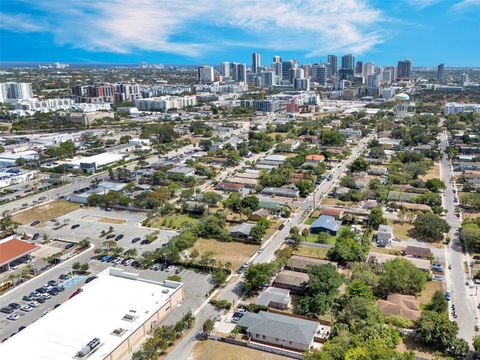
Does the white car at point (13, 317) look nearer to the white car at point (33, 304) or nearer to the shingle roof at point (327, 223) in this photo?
the white car at point (33, 304)

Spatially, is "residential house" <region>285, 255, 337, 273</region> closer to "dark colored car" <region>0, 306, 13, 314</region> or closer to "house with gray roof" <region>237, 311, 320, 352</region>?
"house with gray roof" <region>237, 311, 320, 352</region>

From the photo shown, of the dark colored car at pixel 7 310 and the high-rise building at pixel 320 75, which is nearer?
the dark colored car at pixel 7 310

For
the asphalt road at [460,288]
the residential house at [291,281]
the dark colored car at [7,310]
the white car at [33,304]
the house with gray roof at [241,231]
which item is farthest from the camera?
the house with gray roof at [241,231]

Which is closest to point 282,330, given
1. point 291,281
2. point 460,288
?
point 291,281

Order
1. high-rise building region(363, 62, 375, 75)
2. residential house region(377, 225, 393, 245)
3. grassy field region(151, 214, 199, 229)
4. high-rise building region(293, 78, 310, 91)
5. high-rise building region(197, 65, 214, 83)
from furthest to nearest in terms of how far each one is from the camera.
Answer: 1. high-rise building region(363, 62, 375, 75)
2. high-rise building region(197, 65, 214, 83)
3. high-rise building region(293, 78, 310, 91)
4. grassy field region(151, 214, 199, 229)
5. residential house region(377, 225, 393, 245)

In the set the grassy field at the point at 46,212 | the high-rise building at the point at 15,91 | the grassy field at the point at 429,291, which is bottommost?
the grassy field at the point at 429,291

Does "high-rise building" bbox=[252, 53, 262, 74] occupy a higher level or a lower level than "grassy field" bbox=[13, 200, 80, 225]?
higher

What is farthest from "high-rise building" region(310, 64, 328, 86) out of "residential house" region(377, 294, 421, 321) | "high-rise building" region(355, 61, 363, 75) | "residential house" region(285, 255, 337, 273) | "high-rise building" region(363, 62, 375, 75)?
"residential house" region(377, 294, 421, 321)

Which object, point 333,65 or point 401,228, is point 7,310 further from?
point 333,65

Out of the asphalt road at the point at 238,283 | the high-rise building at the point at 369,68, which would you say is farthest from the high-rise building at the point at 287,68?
the asphalt road at the point at 238,283
